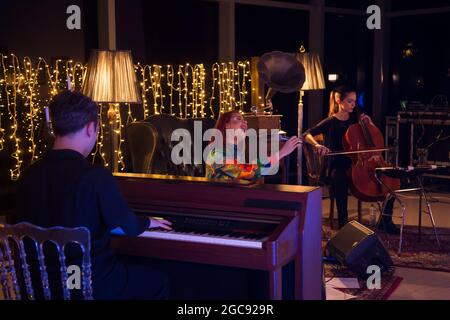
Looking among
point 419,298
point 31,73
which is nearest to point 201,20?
point 31,73

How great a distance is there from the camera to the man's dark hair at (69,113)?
237cm

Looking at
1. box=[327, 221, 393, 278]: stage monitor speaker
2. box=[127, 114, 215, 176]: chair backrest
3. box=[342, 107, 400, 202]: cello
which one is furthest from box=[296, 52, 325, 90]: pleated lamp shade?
box=[327, 221, 393, 278]: stage monitor speaker

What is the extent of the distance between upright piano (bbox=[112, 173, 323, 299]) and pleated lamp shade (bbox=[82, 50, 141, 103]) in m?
0.83

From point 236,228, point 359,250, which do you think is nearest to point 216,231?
point 236,228

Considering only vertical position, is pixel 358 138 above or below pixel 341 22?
below

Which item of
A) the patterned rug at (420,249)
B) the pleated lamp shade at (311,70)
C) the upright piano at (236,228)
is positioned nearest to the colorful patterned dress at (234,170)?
the upright piano at (236,228)

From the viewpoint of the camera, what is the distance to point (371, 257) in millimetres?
4270

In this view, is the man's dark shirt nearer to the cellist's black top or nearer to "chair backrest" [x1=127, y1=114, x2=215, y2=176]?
"chair backrest" [x1=127, y1=114, x2=215, y2=176]

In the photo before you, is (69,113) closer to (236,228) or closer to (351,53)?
(236,228)

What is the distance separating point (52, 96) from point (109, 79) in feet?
7.83

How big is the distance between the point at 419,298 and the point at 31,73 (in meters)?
3.90

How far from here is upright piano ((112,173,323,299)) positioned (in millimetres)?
2660

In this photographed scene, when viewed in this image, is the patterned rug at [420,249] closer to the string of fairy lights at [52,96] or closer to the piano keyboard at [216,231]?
the string of fairy lights at [52,96]
